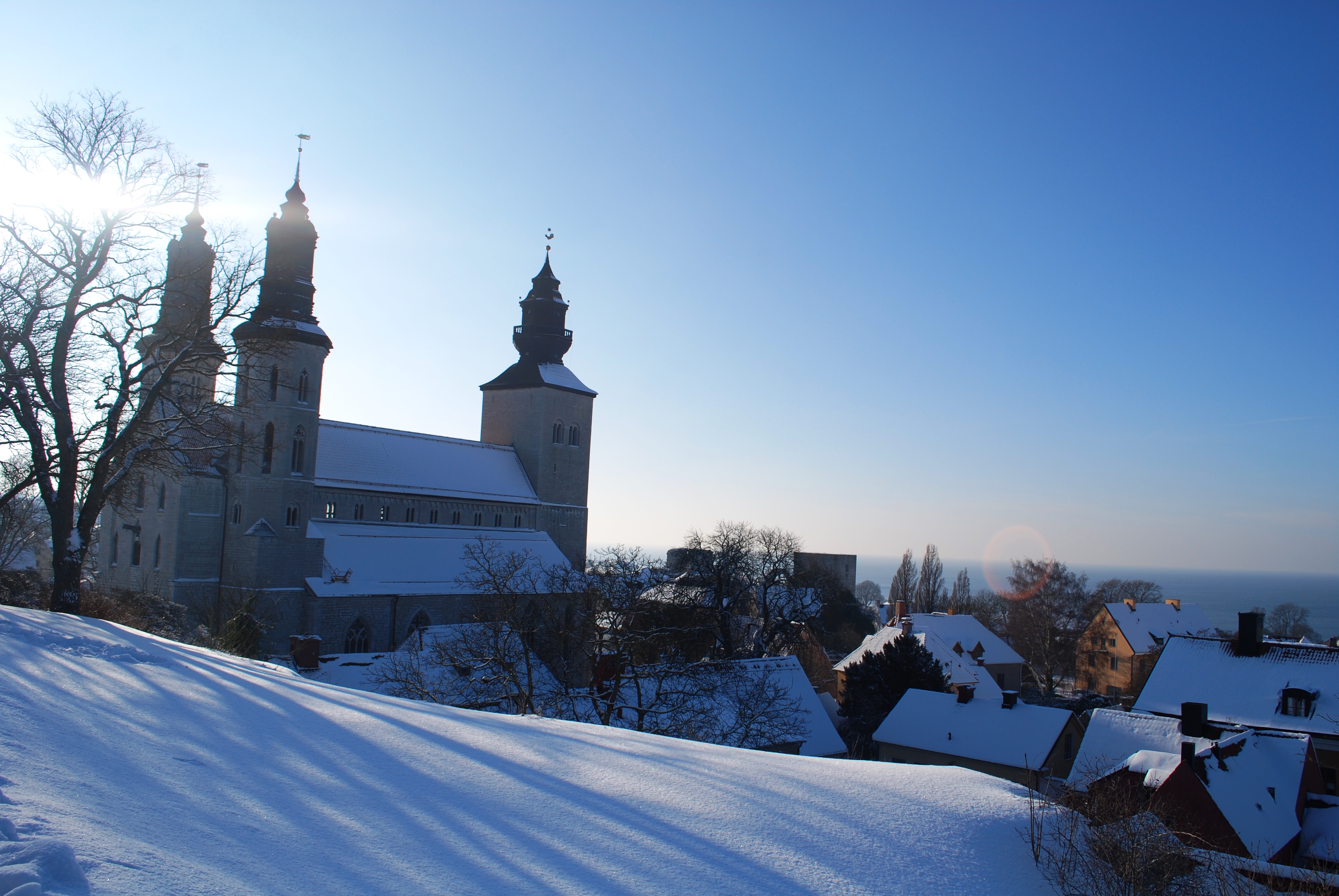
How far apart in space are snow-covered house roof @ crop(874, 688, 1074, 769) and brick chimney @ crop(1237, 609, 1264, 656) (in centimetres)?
634

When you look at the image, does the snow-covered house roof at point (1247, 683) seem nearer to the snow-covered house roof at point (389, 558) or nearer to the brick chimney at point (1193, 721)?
the brick chimney at point (1193, 721)

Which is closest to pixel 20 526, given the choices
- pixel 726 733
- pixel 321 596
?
pixel 321 596

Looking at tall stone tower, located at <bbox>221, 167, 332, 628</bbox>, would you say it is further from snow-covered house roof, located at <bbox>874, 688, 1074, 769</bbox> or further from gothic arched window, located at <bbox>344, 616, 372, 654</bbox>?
snow-covered house roof, located at <bbox>874, 688, 1074, 769</bbox>

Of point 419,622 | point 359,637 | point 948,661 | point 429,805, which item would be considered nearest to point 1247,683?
point 948,661

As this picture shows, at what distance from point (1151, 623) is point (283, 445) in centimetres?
4945

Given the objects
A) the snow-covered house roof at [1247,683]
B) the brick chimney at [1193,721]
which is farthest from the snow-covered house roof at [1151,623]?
the brick chimney at [1193,721]

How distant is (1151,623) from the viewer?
51031 millimetres

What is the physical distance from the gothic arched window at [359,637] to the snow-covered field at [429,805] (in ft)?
88.5

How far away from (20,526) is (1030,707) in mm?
40781

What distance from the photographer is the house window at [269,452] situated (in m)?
34.8

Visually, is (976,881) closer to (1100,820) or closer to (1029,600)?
(1100,820)

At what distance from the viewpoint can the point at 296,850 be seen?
4863 millimetres

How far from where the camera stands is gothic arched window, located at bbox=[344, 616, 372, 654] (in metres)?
34.7

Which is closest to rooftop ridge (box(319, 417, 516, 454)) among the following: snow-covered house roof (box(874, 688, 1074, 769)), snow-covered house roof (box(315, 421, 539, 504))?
snow-covered house roof (box(315, 421, 539, 504))
